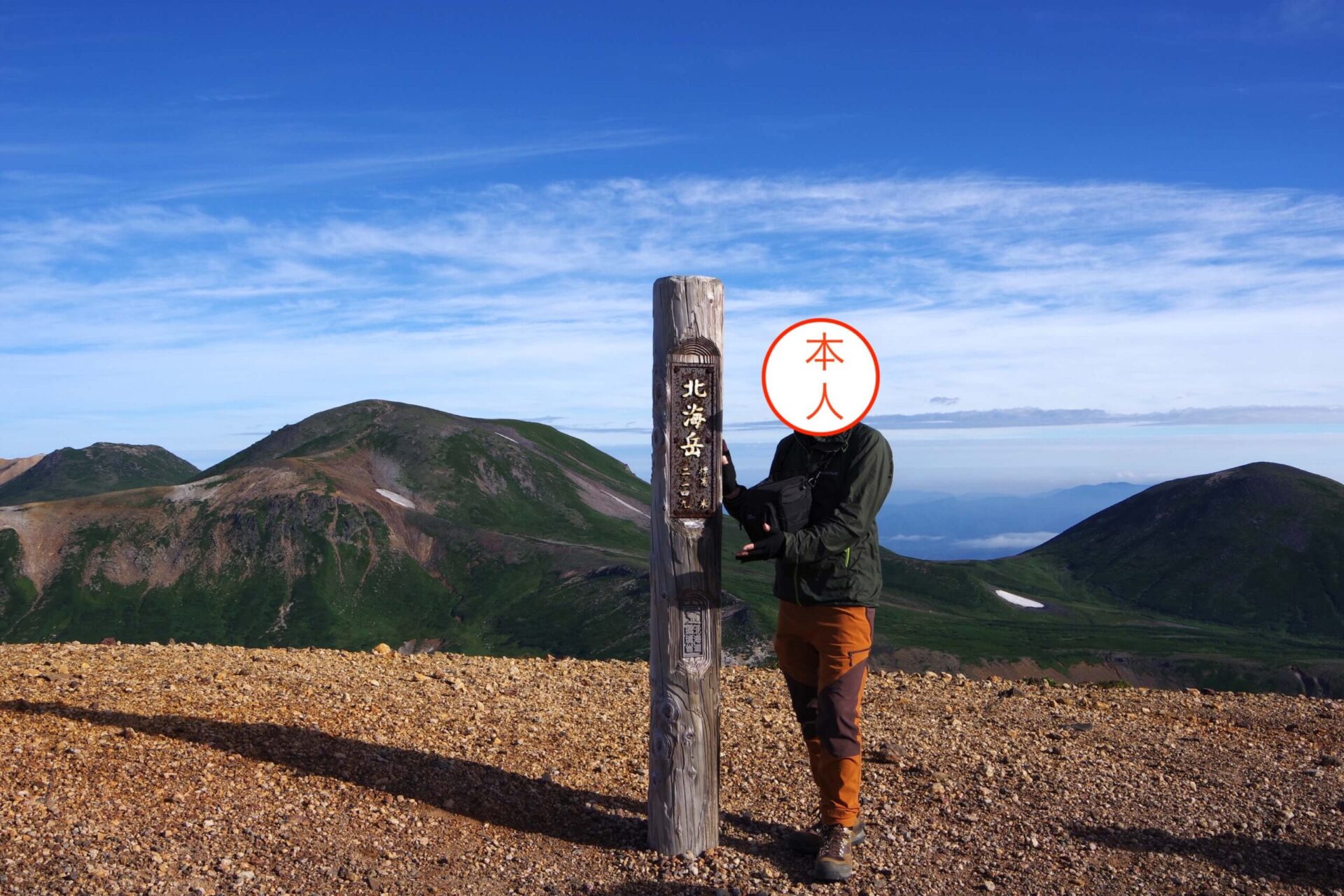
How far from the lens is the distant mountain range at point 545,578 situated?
4596 inches

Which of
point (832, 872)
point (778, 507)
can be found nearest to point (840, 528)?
point (778, 507)

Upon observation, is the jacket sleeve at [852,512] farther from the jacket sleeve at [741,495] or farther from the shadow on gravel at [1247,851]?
the shadow on gravel at [1247,851]

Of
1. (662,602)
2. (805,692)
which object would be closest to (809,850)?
(805,692)

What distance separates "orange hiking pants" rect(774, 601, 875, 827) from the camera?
8.23 m

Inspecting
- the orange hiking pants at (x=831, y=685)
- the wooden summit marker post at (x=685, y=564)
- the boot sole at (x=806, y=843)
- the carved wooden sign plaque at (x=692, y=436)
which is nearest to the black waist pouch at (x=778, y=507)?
the wooden summit marker post at (x=685, y=564)

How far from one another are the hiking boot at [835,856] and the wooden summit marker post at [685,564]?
39.8 inches

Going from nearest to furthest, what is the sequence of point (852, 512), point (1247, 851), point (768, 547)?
point (768, 547) < point (852, 512) < point (1247, 851)

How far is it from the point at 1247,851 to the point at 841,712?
14.0 ft

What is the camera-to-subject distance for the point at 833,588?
8180mm

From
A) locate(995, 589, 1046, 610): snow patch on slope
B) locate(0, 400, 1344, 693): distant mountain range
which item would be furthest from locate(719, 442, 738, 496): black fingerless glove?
locate(995, 589, 1046, 610): snow patch on slope

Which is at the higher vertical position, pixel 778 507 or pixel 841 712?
pixel 778 507

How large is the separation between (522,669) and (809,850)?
8.25m

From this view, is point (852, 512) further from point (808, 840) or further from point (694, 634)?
point (808, 840)

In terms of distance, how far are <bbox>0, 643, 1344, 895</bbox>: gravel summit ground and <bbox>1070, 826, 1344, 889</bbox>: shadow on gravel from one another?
26mm
